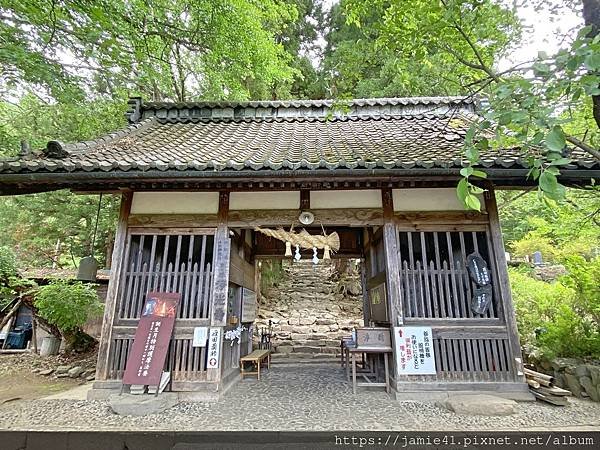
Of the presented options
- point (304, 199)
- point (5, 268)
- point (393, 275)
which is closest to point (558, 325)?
point (393, 275)

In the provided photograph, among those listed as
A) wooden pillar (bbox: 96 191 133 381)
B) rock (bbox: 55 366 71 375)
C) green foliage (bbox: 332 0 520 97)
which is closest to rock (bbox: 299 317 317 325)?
rock (bbox: 55 366 71 375)

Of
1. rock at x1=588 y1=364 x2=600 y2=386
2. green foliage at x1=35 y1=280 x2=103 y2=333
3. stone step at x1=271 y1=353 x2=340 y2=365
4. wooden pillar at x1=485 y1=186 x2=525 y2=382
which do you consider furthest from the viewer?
stone step at x1=271 y1=353 x2=340 y2=365

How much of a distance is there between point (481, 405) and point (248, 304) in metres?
5.91

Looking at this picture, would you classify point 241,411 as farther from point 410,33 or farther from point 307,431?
point 410,33

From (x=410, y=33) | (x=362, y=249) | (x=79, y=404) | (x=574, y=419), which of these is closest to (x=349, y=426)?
(x=574, y=419)

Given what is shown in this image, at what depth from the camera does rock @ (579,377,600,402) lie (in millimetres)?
5082

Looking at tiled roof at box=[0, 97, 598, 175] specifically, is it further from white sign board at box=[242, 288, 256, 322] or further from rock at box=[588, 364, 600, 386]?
white sign board at box=[242, 288, 256, 322]

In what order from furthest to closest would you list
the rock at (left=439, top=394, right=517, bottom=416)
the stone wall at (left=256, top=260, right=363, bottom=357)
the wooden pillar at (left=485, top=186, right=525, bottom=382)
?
the stone wall at (left=256, top=260, right=363, bottom=357) < the wooden pillar at (left=485, top=186, right=525, bottom=382) < the rock at (left=439, top=394, right=517, bottom=416)

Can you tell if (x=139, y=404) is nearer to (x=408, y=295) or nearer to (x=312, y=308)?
(x=408, y=295)

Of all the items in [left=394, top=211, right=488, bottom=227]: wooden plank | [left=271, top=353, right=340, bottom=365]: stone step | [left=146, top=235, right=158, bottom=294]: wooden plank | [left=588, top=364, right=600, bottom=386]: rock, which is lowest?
[left=271, top=353, right=340, bottom=365]: stone step

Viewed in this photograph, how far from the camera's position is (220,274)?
19.3ft

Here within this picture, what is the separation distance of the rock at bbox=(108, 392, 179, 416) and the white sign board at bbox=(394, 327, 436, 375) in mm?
3819

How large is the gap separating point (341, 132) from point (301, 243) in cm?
348

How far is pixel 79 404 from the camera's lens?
515 cm
